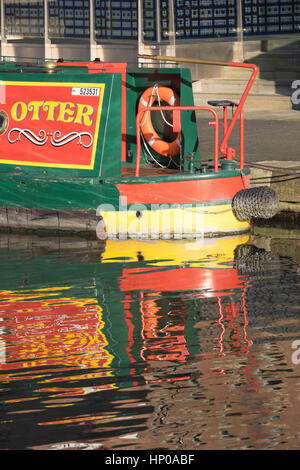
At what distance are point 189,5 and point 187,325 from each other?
1971 cm

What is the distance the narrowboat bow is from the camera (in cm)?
1487

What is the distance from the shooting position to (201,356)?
383 inches

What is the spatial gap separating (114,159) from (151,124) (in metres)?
1.21

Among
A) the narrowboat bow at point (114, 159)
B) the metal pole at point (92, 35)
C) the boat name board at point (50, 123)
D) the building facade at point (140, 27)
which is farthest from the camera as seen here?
the metal pole at point (92, 35)

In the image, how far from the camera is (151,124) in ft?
52.9

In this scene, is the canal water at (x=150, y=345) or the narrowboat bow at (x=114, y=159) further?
the narrowboat bow at (x=114, y=159)

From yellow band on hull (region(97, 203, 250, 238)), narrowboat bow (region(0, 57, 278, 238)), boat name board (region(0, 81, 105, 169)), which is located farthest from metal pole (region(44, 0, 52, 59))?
yellow band on hull (region(97, 203, 250, 238))

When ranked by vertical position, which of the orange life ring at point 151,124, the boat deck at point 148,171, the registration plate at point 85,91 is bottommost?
the boat deck at point 148,171

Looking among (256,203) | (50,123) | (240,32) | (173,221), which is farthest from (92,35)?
(256,203)

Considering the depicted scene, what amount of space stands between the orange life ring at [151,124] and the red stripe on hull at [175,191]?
1.30 metres

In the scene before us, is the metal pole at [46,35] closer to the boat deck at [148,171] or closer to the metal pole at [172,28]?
the metal pole at [172,28]

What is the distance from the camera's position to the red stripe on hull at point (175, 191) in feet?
48.4

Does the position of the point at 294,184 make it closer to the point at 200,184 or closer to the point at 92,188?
the point at 200,184

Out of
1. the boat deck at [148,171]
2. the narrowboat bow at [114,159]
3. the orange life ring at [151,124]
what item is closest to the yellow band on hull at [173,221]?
the narrowboat bow at [114,159]
